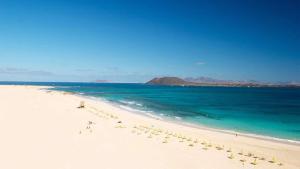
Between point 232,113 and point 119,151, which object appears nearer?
point 119,151

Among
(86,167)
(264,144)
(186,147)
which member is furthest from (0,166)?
(264,144)

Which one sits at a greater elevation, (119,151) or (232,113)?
(119,151)

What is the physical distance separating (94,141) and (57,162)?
13.6ft

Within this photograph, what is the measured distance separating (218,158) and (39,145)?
8.39 meters

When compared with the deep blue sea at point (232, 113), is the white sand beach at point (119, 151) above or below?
above

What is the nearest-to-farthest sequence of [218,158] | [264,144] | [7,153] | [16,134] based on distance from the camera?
[7,153], [218,158], [16,134], [264,144]

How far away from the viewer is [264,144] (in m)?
19.2

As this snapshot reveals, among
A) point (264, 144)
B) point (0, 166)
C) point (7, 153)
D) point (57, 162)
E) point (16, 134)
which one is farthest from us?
point (264, 144)

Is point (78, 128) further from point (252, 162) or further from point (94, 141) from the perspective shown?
point (252, 162)

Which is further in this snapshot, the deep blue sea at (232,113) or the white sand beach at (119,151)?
the deep blue sea at (232,113)

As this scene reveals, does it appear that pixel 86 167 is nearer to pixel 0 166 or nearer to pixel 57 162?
pixel 57 162

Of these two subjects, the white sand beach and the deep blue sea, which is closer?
the white sand beach

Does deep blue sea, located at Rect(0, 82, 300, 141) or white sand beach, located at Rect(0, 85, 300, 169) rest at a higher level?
white sand beach, located at Rect(0, 85, 300, 169)

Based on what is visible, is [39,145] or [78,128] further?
[78,128]
